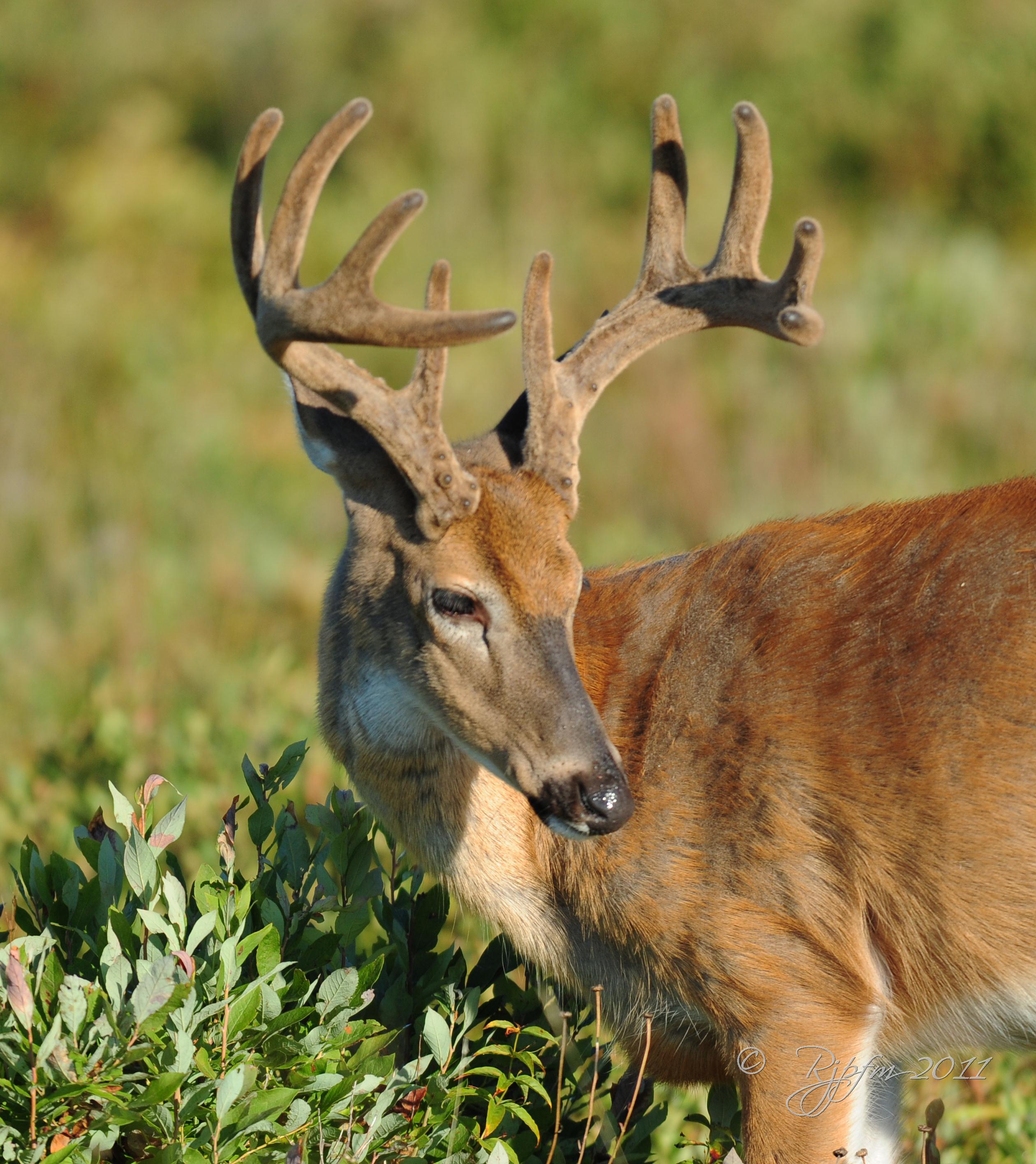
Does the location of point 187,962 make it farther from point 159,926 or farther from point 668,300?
point 668,300

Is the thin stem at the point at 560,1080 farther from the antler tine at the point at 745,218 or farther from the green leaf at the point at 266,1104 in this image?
the antler tine at the point at 745,218

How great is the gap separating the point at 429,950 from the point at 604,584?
110cm

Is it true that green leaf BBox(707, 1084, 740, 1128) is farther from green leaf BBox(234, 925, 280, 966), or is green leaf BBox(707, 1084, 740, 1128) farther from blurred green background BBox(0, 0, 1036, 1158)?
blurred green background BBox(0, 0, 1036, 1158)

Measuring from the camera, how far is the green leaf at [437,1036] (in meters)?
3.02

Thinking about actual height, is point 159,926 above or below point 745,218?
below

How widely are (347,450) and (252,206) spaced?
0.63 metres

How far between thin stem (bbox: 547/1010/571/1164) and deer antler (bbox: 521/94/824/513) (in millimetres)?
1260

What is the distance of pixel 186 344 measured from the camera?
1389 centimetres

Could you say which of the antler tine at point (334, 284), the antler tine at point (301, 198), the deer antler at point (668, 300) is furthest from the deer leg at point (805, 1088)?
the antler tine at point (301, 198)

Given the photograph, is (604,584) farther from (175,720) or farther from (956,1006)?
(175,720)

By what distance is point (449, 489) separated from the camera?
3.27m

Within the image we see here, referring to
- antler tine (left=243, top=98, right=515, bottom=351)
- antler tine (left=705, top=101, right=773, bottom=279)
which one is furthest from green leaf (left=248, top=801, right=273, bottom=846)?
antler tine (left=705, top=101, right=773, bottom=279)

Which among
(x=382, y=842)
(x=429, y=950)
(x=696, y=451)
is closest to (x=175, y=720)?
(x=382, y=842)

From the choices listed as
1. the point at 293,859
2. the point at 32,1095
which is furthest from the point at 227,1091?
the point at 293,859
